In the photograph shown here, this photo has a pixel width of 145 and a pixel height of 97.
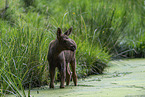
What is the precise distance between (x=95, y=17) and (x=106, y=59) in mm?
1811

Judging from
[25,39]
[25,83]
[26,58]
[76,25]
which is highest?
[76,25]

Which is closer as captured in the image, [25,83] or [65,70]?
[65,70]

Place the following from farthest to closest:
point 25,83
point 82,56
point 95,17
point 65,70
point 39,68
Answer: point 95,17, point 82,56, point 39,68, point 25,83, point 65,70

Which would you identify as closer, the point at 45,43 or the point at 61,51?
the point at 61,51

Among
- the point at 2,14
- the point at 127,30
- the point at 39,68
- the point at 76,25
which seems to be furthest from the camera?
the point at 127,30

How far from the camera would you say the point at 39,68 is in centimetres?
478

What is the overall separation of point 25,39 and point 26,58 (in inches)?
18.1

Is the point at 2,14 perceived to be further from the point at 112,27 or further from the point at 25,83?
the point at 25,83

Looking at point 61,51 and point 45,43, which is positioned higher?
point 45,43

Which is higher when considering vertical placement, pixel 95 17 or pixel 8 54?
pixel 95 17

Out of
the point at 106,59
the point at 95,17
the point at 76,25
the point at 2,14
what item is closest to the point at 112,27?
the point at 95,17

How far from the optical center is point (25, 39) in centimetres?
502

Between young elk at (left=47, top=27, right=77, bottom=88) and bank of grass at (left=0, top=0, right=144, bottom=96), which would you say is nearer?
young elk at (left=47, top=27, right=77, bottom=88)

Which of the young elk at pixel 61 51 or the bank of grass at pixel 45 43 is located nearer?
the young elk at pixel 61 51
